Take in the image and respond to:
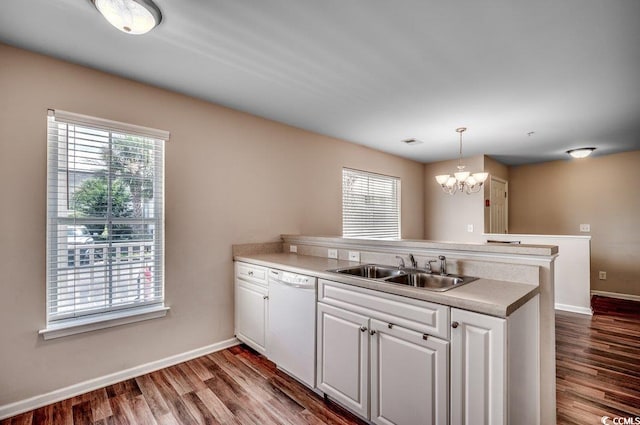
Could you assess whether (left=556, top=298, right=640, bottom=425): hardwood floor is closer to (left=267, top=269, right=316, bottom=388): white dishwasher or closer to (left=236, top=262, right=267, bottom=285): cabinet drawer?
(left=267, top=269, right=316, bottom=388): white dishwasher

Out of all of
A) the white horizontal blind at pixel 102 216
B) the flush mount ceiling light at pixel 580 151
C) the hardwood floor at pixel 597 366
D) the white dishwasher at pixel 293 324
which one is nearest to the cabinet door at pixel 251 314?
the white dishwasher at pixel 293 324

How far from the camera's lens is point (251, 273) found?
2820mm

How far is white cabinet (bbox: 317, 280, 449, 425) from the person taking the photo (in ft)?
5.03

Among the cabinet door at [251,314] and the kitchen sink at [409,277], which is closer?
the kitchen sink at [409,277]

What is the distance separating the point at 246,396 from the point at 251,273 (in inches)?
39.4

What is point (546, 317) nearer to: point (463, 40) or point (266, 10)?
point (463, 40)

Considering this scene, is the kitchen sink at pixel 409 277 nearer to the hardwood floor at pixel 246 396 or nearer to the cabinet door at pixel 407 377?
the cabinet door at pixel 407 377

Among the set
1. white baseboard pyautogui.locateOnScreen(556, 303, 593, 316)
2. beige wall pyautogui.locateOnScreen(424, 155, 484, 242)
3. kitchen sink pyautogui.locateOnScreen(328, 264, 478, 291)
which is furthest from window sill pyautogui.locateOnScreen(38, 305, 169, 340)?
white baseboard pyautogui.locateOnScreen(556, 303, 593, 316)

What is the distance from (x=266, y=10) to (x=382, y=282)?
1.68 metres

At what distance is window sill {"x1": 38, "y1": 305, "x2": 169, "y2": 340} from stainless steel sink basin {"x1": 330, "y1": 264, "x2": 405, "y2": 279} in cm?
162

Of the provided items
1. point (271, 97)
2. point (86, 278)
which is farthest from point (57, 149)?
point (271, 97)

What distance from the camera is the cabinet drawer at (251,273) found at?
2677 mm

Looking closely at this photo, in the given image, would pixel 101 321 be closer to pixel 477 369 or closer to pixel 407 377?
pixel 407 377

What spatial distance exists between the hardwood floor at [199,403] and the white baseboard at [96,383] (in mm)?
39
